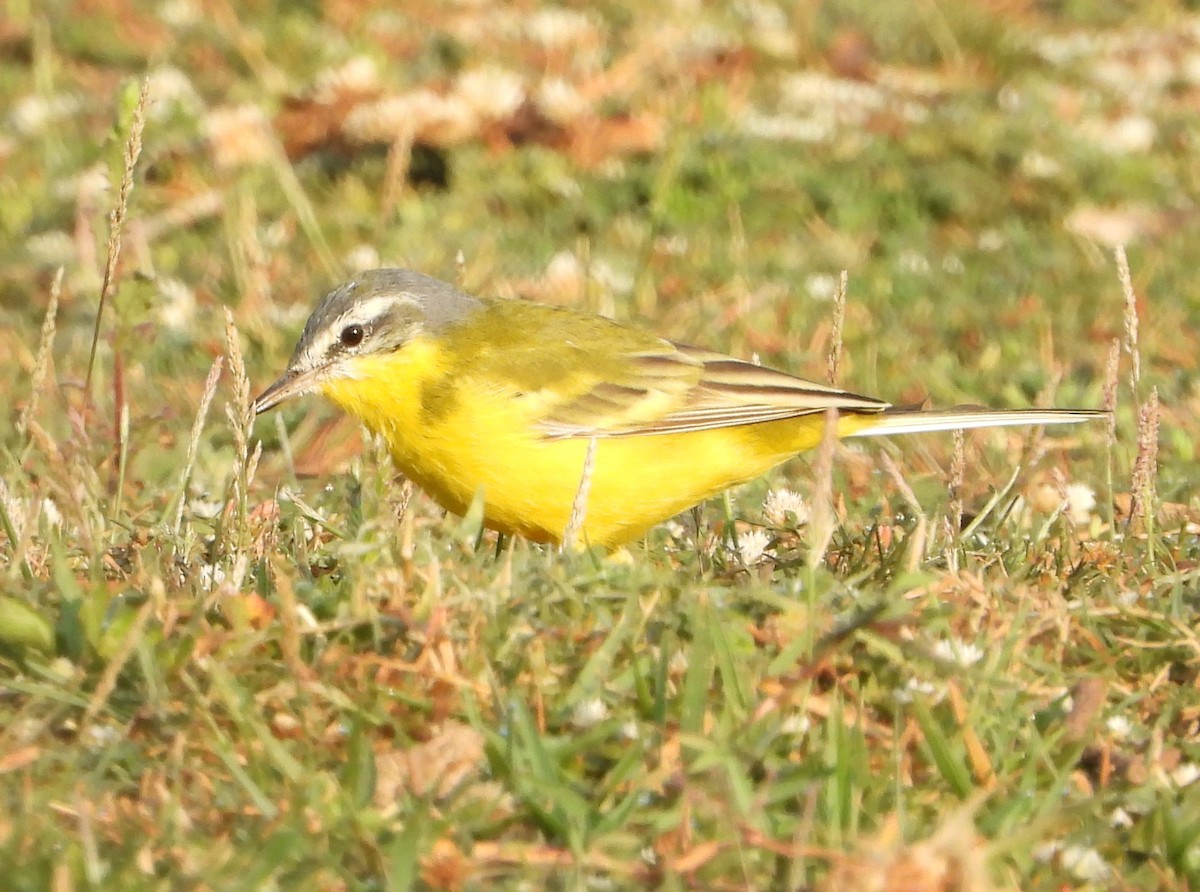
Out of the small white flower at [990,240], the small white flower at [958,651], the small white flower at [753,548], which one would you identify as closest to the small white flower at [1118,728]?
the small white flower at [958,651]

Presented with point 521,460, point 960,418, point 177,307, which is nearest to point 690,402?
point 521,460

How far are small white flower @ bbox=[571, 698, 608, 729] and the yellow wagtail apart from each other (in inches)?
67.4

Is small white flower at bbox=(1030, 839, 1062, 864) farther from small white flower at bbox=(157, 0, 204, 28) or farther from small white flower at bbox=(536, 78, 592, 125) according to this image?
small white flower at bbox=(157, 0, 204, 28)

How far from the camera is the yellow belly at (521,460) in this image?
5.62m

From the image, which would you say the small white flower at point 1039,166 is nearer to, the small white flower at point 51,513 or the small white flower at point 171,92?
the small white flower at point 171,92

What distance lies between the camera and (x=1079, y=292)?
956cm

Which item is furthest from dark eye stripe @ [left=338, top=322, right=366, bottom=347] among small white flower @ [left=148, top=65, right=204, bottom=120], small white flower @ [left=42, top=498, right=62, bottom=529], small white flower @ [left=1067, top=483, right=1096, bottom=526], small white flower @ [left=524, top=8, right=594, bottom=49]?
small white flower @ [left=524, top=8, right=594, bottom=49]

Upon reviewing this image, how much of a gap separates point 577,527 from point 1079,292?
5676mm

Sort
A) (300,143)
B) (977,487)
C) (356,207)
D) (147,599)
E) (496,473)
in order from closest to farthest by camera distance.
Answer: (147,599), (496,473), (977,487), (356,207), (300,143)

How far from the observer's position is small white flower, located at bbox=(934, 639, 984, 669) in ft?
12.9

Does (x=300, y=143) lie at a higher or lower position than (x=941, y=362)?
higher

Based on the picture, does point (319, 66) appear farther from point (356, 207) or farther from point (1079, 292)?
point (1079, 292)

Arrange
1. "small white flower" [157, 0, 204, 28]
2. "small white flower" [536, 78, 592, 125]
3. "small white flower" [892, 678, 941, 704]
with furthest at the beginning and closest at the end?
"small white flower" [157, 0, 204, 28]
"small white flower" [536, 78, 592, 125]
"small white flower" [892, 678, 941, 704]

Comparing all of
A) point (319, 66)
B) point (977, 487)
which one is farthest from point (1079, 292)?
point (319, 66)
